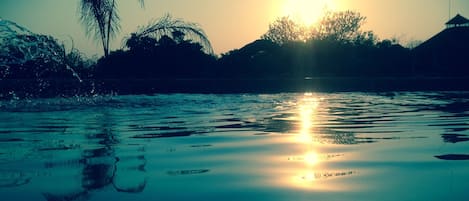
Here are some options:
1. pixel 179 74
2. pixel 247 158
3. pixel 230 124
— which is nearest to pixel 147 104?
pixel 230 124

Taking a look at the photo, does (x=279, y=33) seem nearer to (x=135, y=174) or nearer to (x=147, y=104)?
(x=147, y=104)

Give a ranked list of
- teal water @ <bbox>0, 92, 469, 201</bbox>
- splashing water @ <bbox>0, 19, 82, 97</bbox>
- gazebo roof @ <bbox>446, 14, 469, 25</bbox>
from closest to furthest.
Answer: teal water @ <bbox>0, 92, 469, 201</bbox> < splashing water @ <bbox>0, 19, 82, 97</bbox> < gazebo roof @ <bbox>446, 14, 469, 25</bbox>

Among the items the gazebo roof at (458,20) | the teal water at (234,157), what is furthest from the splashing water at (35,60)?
the gazebo roof at (458,20)

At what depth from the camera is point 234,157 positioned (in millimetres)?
4449

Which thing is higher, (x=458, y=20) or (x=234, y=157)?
(x=458, y=20)

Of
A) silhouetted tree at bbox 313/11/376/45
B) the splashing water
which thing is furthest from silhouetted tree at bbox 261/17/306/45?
the splashing water

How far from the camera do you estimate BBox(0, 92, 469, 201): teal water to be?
10.1 ft

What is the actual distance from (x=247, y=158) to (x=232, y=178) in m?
0.90

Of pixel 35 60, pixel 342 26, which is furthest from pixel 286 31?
pixel 35 60

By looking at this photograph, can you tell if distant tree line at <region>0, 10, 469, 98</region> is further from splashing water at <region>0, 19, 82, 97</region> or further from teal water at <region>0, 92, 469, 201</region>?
teal water at <region>0, 92, 469, 201</region>

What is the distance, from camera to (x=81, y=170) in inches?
148

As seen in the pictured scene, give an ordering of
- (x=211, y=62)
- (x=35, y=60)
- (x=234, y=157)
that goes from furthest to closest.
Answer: (x=211, y=62)
(x=35, y=60)
(x=234, y=157)

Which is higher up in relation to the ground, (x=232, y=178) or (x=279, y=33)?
(x=279, y=33)

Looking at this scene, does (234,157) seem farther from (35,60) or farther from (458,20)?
(458,20)
